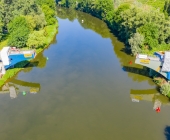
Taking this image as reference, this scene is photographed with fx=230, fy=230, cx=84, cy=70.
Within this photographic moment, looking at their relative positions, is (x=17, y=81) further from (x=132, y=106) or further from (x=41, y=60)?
(x=132, y=106)

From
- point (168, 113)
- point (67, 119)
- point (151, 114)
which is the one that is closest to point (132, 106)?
point (151, 114)

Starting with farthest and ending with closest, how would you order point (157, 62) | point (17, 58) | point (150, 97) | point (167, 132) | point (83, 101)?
point (17, 58)
point (157, 62)
point (150, 97)
point (83, 101)
point (167, 132)

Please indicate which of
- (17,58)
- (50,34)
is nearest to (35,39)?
(17,58)

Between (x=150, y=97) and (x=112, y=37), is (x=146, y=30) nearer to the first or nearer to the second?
(x=150, y=97)

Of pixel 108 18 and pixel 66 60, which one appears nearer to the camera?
pixel 66 60

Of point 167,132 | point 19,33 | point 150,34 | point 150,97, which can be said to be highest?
point 150,34

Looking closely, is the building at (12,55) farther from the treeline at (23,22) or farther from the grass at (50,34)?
the grass at (50,34)

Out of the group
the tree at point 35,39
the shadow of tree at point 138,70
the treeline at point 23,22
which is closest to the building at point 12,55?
the tree at point 35,39
